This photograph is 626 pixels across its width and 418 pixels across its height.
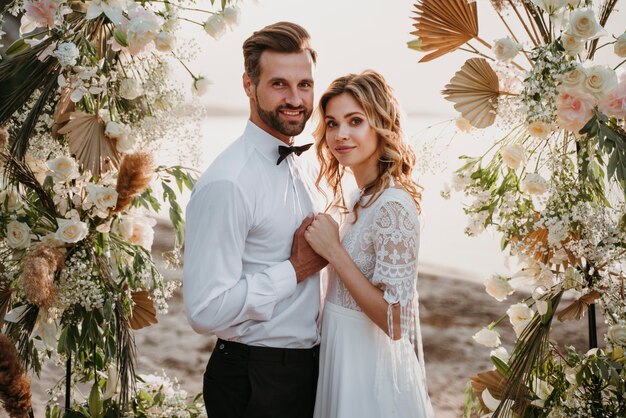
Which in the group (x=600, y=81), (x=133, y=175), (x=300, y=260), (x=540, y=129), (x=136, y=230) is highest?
(x=600, y=81)

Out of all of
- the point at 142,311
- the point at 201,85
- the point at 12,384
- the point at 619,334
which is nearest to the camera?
the point at 12,384

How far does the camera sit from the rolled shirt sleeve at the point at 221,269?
190 cm

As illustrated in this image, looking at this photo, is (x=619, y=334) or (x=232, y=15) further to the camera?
(x=232, y=15)

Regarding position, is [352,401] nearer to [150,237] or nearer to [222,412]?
[222,412]

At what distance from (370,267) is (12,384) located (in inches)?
38.9

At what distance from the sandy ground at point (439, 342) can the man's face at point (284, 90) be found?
8.46 ft

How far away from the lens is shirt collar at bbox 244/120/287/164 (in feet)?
6.95

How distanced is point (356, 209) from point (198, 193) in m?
0.49

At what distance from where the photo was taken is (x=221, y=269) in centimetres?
191

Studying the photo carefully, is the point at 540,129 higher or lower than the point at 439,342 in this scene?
higher

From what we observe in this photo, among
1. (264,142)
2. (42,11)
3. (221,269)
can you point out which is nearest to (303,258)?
(221,269)

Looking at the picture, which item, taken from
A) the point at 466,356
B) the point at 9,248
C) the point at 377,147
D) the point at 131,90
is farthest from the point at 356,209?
the point at 466,356

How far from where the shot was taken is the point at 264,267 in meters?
2.04

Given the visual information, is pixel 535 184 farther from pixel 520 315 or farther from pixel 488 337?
pixel 488 337
